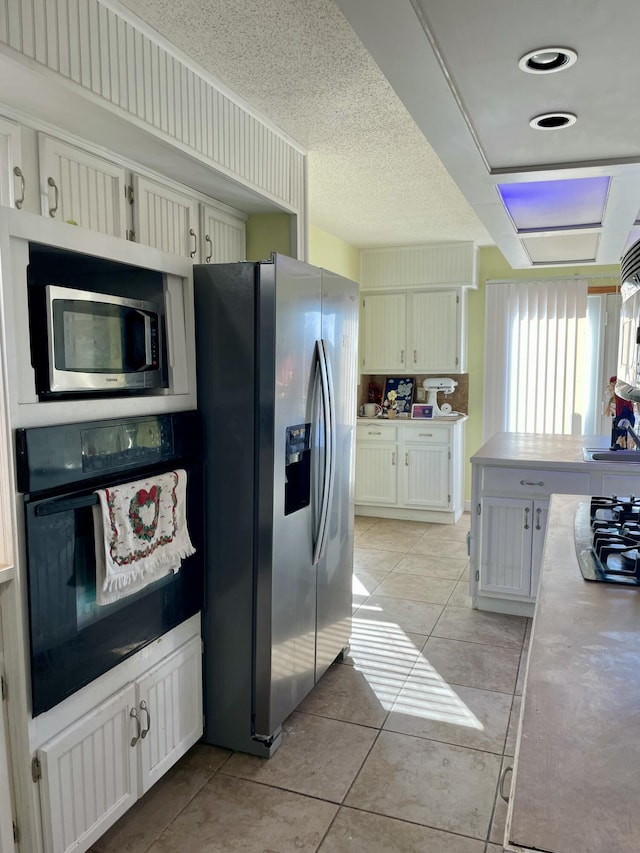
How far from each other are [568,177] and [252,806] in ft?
7.11

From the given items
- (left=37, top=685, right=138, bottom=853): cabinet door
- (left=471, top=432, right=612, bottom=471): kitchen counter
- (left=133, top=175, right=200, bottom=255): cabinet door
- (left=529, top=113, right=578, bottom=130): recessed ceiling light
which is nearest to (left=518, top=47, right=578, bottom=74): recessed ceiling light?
(left=529, top=113, right=578, bottom=130): recessed ceiling light

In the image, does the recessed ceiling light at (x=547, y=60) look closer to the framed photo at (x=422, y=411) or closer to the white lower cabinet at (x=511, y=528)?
the white lower cabinet at (x=511, y=528)

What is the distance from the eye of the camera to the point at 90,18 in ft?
5.98

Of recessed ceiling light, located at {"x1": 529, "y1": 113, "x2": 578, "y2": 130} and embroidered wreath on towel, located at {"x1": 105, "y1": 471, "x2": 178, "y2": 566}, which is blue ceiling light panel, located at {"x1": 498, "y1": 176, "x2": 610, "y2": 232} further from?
embroidered wreath on towel, located at {"x1": 105, "y1": 471, "x2": 178, "y2": 566}

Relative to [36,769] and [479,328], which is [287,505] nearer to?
[36,769]

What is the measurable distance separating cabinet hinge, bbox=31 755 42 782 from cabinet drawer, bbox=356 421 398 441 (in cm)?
444

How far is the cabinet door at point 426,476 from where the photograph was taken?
5566mm

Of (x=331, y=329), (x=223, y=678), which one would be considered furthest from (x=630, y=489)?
(x=223, y=678)

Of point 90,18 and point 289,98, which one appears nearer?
point 90,18

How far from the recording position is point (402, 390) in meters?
6.08

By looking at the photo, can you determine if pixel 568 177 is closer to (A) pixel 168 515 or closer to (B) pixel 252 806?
(A) pixel 168 515

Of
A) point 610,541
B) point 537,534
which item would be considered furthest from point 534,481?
point 610,541

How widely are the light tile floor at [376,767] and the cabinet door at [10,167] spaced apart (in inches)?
75.7

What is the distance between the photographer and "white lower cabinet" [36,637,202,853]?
161 cm
